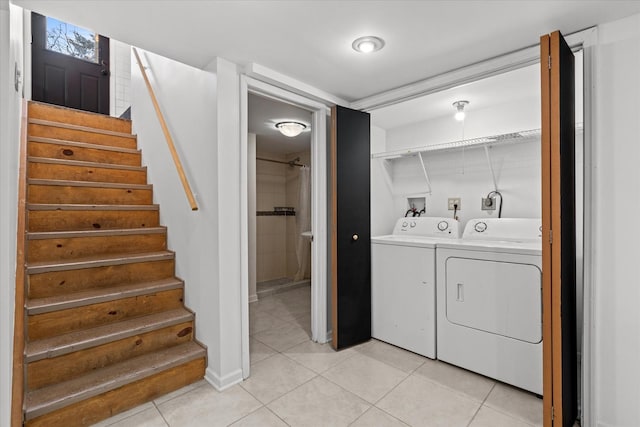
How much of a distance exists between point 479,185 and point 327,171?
1368 mm

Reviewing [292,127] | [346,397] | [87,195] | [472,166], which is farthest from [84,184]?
[472,166]

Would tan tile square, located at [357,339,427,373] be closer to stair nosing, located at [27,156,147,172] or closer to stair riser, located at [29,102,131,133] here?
stair nosing, located at [27,156,147,172]

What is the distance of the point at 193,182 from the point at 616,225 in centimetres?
250

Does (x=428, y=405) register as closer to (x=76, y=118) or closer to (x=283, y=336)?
(x=283, y=336)

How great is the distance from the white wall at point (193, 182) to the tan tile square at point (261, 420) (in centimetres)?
43

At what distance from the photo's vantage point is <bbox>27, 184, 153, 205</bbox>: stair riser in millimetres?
2408

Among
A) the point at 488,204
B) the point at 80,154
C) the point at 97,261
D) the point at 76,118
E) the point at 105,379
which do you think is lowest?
the point at 105,379

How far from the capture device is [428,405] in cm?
180

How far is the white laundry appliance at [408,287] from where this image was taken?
234cm

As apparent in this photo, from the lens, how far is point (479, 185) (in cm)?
275

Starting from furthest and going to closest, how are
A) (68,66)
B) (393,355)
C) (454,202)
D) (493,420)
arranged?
(68,66)
(454,202)
(393,355)
(493,420)

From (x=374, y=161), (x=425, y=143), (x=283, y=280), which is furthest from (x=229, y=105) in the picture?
(x=283, y=280)

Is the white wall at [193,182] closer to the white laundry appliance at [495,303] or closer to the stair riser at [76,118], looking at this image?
the stair riser at [76,118]

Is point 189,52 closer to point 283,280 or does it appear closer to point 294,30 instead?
point 294,30
